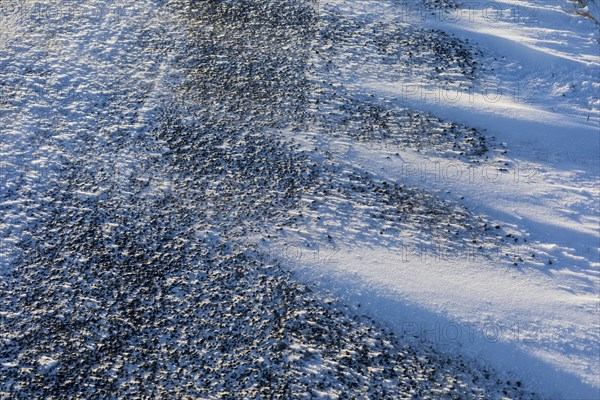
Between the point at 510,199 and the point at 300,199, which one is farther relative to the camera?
the point at 300,199

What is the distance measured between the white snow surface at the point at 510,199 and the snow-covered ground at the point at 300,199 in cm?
4

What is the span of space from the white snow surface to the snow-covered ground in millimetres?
43

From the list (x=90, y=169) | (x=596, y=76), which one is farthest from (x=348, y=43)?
(x=90, y=169)

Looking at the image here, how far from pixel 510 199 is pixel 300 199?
431cm

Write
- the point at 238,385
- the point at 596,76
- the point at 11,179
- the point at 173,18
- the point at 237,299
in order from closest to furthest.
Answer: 1. the point at 238,385
2. the point at 237,299
3. the point at 11,179
4. the point at 596,76
5. the point at 173,18

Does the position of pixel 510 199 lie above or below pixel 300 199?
above

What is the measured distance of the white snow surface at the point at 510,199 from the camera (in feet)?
31.8

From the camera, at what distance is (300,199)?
11.8m

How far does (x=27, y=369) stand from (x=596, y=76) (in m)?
13.6

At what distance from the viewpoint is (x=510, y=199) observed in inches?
451

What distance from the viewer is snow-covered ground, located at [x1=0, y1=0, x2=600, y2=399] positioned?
9594 mm

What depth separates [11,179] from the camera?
12.4 meters

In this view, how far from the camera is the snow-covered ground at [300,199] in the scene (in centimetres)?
959

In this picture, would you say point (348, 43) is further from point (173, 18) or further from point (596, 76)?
point (596, 76)
